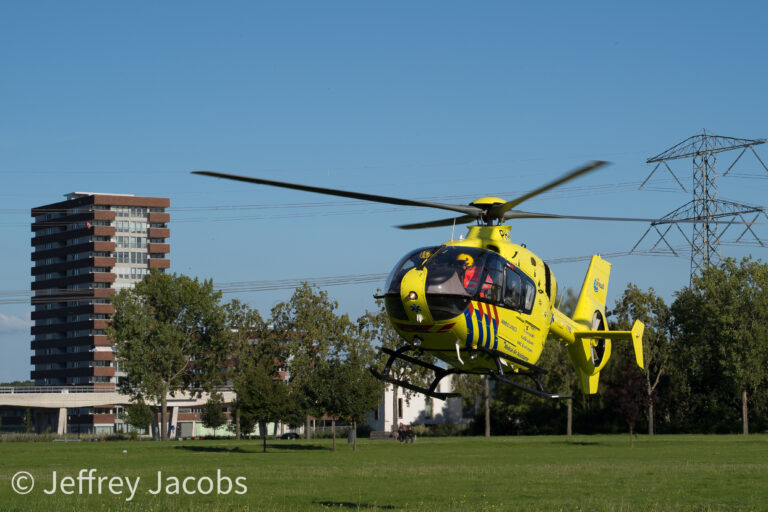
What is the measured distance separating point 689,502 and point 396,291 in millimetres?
28308

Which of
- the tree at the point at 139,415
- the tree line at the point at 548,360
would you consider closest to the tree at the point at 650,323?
the tree line at the point at 548,360

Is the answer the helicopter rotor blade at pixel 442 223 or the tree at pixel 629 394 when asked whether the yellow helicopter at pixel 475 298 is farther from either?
the tree at pixel 629 394

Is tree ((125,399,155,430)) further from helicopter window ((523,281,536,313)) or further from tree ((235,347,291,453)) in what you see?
helicopter window ((523,281,536,313))

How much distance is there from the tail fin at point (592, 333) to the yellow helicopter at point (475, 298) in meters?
3.11

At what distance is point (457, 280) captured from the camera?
20.7 m

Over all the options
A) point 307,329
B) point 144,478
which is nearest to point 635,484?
point 144,478

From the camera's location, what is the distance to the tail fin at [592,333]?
1037 inches

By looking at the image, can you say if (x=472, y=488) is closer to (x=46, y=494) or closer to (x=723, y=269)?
(x=46, y=494)

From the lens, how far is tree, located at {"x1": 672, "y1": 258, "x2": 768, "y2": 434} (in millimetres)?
103562

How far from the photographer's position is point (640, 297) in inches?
4247

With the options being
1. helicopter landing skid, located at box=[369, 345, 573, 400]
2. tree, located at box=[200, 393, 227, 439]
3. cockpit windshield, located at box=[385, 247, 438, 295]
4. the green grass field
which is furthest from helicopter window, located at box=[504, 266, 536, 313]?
tree, located at box=[200, 393, 227, 439]

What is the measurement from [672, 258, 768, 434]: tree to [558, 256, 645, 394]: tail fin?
79184 millimetres

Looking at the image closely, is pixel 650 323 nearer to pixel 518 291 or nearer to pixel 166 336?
pixel 166 336

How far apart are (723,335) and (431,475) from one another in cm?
5767
